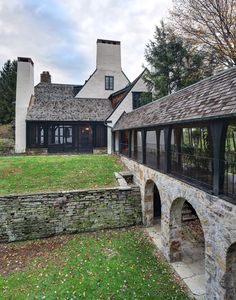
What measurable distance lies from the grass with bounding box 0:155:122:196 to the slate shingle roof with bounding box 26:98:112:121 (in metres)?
6.14

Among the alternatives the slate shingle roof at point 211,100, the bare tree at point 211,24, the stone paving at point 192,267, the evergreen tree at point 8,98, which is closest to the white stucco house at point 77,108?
the bare tree at point 211,24

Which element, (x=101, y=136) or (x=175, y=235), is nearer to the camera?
(x=175, y=235)

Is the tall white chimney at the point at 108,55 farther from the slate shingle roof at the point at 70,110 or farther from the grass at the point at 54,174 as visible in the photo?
the grass at the point at 54,174

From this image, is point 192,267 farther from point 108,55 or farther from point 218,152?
point 108,55

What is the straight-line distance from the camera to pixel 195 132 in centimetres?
1462

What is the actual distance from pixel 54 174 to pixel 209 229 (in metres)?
9.87

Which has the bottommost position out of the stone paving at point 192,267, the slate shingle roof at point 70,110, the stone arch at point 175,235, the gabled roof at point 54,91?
the stone paving at point 192,267

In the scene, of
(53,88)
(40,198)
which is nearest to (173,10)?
(53,88)

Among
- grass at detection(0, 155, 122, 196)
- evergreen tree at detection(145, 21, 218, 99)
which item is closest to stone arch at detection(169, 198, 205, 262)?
grass at detection(0, 155, 122, 196)

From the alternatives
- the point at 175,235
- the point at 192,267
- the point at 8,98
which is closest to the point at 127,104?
the point at 175,235

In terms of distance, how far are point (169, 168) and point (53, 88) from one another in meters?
20.9

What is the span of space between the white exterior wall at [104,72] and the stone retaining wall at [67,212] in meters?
15.7

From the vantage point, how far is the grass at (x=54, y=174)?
11.5 meters

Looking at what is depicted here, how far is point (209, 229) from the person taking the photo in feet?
17.9
